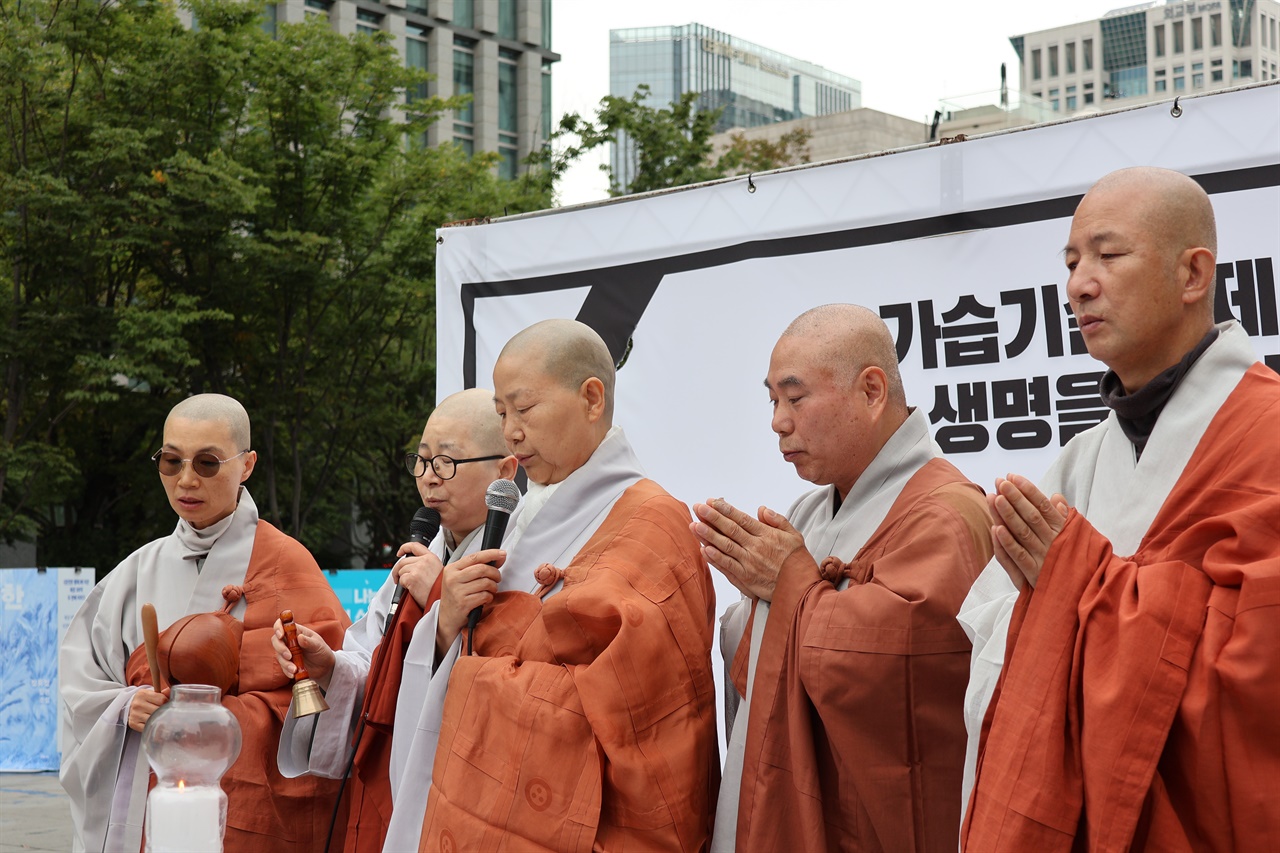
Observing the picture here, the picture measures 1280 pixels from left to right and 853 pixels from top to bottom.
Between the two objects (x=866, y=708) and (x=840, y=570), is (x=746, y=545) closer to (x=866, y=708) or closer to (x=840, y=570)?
(x=840, y=570)

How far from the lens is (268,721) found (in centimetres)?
355

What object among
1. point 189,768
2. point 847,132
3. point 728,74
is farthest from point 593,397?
point 728,74

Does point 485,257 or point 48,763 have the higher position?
point 485,257

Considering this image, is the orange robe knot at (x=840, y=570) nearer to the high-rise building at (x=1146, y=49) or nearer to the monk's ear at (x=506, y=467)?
the monk's ear at (x=506, y=467)

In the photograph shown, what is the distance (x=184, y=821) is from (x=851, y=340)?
1.63 m

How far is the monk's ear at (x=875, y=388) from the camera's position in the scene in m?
2.77

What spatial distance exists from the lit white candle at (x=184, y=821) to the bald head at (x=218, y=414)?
6.03 feet

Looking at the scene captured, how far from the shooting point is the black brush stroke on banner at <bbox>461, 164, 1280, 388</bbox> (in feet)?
13.2

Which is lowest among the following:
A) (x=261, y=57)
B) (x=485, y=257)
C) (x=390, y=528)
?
(x=390, y=528)

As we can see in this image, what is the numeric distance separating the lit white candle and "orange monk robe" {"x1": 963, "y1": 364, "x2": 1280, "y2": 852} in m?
1.28

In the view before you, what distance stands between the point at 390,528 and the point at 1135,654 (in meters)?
18.2

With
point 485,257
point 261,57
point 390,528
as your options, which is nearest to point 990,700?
point 485,257

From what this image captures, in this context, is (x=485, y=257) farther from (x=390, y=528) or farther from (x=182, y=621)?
(x=390, y=528)

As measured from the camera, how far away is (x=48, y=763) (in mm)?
10359
